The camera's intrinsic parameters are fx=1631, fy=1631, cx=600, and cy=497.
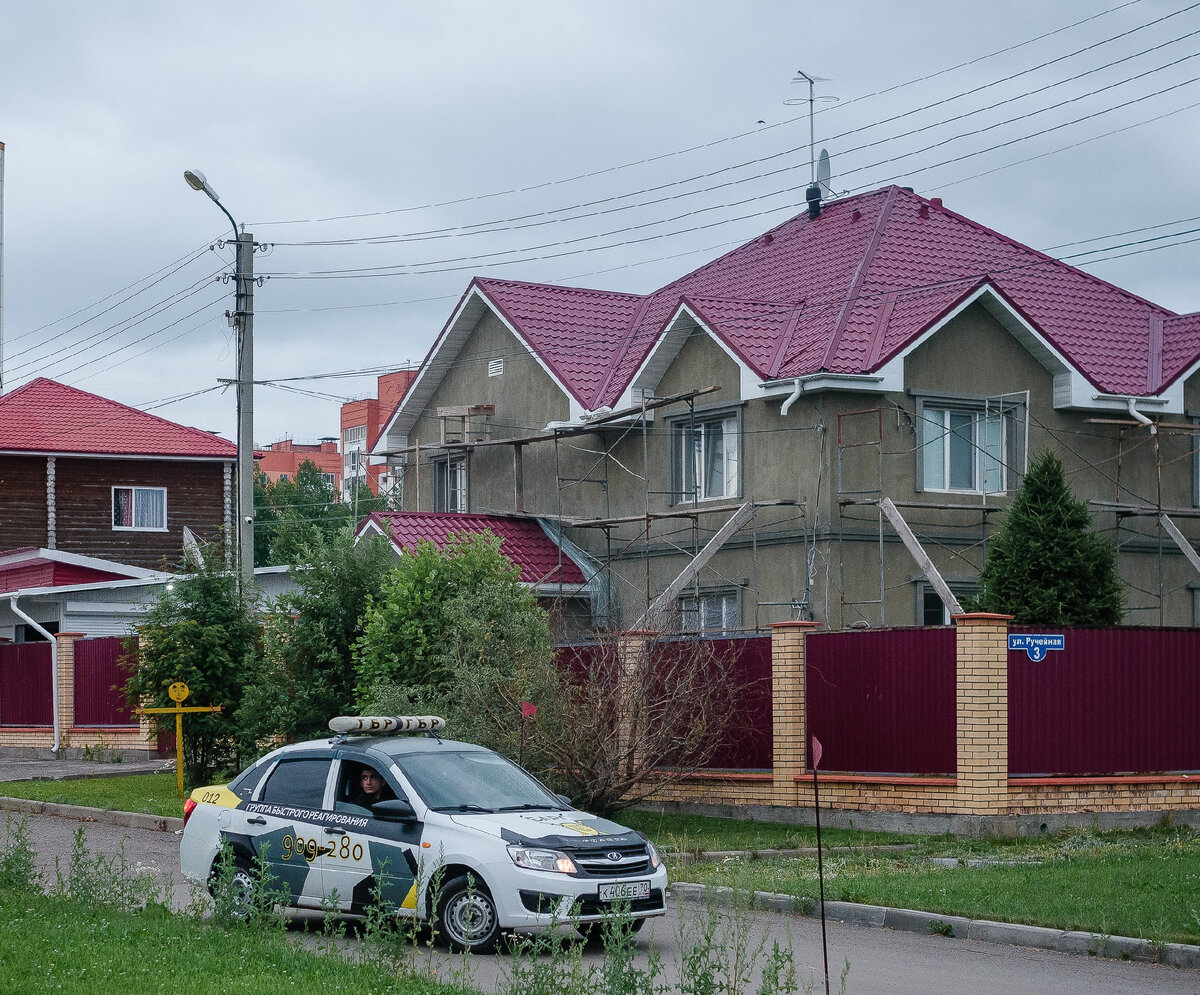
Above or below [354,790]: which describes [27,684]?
below

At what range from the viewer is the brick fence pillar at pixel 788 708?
1945cm

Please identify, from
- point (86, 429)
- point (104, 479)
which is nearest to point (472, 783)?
point (104, 479)

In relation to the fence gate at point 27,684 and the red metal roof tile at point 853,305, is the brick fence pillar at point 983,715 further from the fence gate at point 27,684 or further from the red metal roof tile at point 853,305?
the fence gate at point 27,684

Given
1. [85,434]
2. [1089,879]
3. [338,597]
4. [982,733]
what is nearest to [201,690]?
[338,597]

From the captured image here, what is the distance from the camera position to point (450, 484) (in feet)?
107

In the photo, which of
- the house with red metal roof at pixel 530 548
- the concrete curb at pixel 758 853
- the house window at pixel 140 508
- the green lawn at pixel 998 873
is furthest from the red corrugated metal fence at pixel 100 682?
the concrete curb at pixel 758 853

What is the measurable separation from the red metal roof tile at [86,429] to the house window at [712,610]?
21856 mm

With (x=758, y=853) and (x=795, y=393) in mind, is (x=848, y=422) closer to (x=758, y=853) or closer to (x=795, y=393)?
(x=795, y=393)

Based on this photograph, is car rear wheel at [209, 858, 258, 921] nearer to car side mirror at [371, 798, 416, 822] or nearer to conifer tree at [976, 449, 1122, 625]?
car side mirror at [371, 798, 416, 822]

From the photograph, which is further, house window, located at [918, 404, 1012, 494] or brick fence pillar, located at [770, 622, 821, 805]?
house window, located at [918, 404, 1012, 494]

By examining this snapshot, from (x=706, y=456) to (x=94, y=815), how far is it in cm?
1104

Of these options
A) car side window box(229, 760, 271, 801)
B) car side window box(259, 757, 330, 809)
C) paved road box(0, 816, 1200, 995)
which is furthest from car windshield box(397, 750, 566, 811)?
car side window box(229, 760, 271, 801)

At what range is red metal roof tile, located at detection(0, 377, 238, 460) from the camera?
43219 mm

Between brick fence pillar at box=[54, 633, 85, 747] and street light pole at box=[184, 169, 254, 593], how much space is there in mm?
8422
